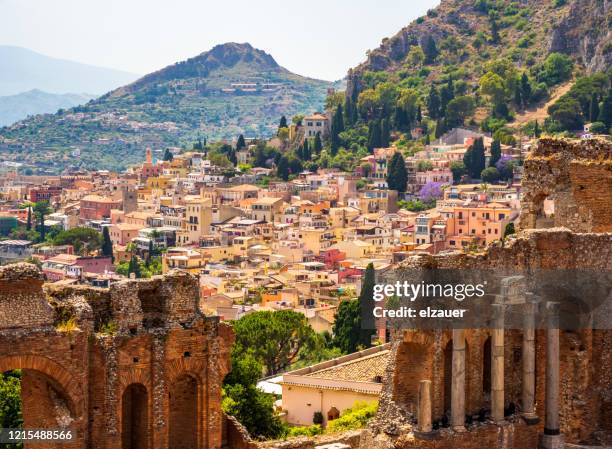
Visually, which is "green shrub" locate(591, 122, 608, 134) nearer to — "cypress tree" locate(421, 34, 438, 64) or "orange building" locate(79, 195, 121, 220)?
"orange building" locate(79, 195, 121, 220)

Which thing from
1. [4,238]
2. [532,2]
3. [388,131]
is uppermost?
[532,2]

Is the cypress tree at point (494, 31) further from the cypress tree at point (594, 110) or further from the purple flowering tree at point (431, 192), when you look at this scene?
the cypress tree at point (594, 110)

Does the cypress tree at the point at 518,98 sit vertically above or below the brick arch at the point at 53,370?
above

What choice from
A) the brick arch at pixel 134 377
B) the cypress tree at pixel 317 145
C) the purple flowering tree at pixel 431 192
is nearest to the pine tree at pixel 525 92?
the purple flowering tree at pixel 431 192

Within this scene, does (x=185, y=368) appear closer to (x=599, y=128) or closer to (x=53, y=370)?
(x=53, y=370)

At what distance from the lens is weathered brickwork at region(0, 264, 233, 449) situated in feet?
63.7

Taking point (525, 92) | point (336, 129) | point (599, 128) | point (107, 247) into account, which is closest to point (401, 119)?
point (336, 129)

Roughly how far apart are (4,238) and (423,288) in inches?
5427

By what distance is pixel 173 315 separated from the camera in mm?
21688

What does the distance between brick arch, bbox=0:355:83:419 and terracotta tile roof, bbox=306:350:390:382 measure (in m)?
19.6

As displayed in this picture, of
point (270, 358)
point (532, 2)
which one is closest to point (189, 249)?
point (270, 358)

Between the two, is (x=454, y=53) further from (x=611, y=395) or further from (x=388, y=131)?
(x=611, y=395)

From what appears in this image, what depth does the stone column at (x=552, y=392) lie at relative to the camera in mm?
24891

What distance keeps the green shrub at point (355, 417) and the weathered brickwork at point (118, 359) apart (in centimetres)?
1140
